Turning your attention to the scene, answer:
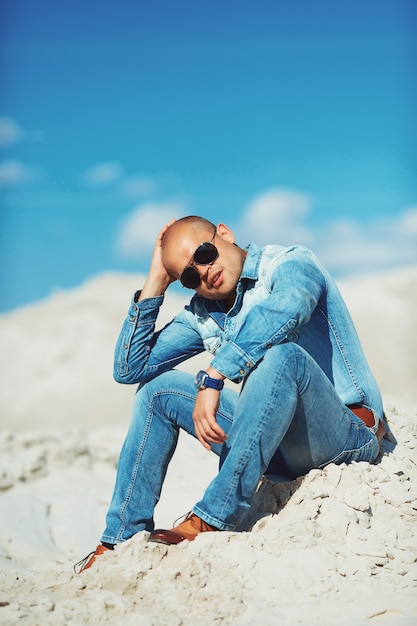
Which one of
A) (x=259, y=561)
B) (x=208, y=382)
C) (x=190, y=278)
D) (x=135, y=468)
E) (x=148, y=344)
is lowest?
(x=259, y=561)

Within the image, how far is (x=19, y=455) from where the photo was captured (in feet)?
22.8

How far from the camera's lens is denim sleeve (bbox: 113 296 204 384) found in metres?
3.37

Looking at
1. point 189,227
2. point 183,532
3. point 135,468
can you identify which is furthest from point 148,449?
point 189,227

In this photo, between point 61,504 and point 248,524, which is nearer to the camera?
point 248,524

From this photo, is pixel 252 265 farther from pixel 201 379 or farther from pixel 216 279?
pixel 201 379

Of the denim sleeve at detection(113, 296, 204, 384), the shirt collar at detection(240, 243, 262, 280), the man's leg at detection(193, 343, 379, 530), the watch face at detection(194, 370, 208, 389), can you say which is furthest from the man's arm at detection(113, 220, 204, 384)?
the man's leg at detection(193, 343, 379, 530)

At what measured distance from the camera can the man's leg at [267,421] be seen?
2719 millimetres

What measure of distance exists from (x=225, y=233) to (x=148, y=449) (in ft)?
3.28

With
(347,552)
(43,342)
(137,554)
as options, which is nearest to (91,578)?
(137,554)

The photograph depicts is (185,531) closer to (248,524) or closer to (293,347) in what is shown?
(248,524)

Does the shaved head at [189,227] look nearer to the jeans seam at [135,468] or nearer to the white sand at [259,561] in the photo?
the jeans seam at [135,468]

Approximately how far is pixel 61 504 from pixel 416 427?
9.77 feet

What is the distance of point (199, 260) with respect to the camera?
312cm

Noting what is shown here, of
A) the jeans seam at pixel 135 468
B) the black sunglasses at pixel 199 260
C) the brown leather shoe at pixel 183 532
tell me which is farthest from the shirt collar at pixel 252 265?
the brown leather shoe at pixel 183 532
